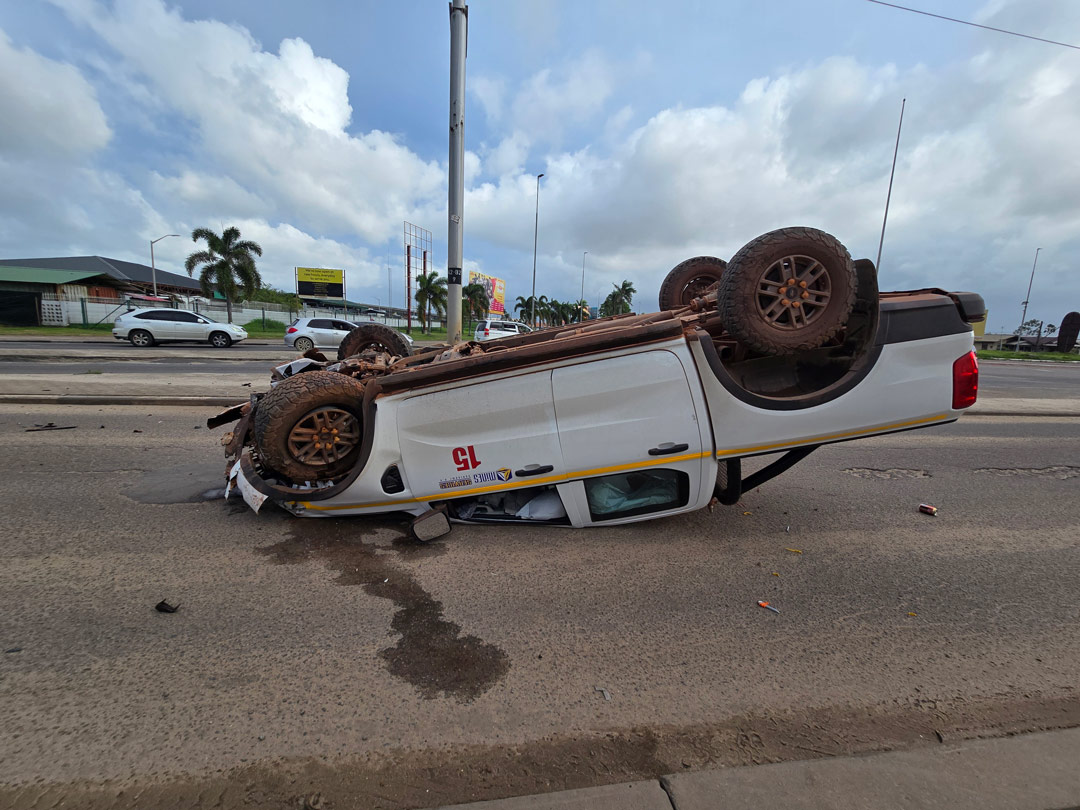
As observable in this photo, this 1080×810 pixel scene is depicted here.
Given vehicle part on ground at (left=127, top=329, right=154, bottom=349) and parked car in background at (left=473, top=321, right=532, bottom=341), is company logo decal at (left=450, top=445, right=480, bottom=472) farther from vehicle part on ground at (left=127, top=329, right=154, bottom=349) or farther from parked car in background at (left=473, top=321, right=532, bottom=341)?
vehicle part on ground at (left=127, top=329, right=154, bottom=349)

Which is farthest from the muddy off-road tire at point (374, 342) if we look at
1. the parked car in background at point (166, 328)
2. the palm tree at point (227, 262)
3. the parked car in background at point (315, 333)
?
the palm tree at point (227, 262)

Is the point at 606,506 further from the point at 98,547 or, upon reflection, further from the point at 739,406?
the point at 98,547

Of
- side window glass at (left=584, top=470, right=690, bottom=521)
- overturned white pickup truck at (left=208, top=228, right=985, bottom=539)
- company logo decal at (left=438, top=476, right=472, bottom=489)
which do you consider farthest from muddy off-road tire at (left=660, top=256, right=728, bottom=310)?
company logo decal at (left=438, top=476, right=472, bottom=489)

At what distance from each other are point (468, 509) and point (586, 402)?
130 cm

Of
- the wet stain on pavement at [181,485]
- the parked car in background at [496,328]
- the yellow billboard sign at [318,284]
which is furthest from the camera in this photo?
the yellow billboard sign at [318,284]

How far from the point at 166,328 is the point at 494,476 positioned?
72.6ft

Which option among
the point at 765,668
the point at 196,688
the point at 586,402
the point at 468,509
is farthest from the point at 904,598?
the point at 196,688

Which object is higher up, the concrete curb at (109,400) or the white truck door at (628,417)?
the white truck door at (628,417)

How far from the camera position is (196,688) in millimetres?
2145

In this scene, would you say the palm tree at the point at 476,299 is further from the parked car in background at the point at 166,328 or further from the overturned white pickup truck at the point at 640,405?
the overturned white pickup truck at the point at 640,405

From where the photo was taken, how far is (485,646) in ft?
8.17

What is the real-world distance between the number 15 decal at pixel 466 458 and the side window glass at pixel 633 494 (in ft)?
2.51

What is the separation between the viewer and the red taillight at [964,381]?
3.19 metres

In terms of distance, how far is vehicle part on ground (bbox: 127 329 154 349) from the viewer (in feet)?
63.8
